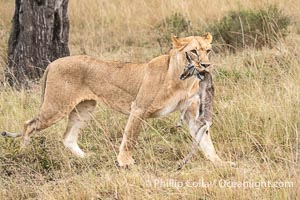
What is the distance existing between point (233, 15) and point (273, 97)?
3606 millimetres

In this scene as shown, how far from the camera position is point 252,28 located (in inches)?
395

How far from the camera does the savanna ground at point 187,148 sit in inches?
209

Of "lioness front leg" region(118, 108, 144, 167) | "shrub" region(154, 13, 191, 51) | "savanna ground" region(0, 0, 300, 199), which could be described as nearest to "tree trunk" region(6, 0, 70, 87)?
"savanna ground" region(0, 0, 300, 199)

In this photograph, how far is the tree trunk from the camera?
8.83 meters

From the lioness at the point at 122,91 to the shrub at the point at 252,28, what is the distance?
3.28 meters

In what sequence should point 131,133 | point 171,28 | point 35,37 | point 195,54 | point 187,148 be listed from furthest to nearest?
1. point 171,28
2. point 35,37
3. point 187,148
4. point 131,133
5. point 195,54

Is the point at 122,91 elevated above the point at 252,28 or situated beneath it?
elevated above

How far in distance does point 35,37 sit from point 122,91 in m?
2.71

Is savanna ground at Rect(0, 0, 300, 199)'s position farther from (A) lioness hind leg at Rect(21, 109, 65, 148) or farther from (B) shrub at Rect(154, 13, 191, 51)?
(B) shrub at Rect(154, 13, 191, 51)

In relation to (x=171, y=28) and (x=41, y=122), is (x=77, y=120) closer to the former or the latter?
(x=41, y=122)

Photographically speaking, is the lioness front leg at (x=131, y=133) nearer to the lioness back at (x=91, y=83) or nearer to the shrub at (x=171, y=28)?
the lioness back at (x=91, y=83)

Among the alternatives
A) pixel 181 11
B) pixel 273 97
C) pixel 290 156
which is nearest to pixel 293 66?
pixel 273 97

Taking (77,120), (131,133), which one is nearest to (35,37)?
(77,120)

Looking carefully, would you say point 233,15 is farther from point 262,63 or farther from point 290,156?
point 290,156
